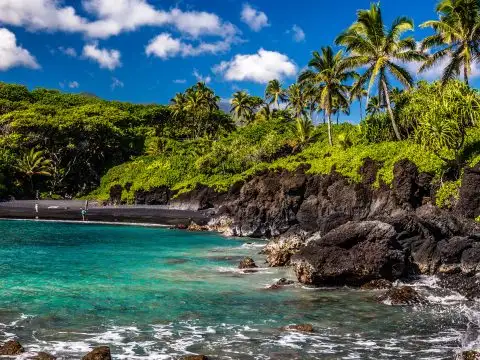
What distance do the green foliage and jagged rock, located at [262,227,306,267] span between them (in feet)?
37.0

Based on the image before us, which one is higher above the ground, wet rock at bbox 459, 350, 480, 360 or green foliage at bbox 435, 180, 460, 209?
green foliage at bbox 435, 180, 460, 209

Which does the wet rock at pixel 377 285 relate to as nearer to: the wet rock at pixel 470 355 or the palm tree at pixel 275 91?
the wet rock at pixel 470 355

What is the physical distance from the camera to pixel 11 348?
13609mm

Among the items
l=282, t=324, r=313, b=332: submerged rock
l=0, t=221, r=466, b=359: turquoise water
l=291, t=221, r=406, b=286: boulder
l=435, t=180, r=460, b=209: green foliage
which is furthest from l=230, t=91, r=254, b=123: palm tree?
l=282, t=324, r=313, b=332: submerged rock

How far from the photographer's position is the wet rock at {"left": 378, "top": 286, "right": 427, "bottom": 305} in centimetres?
1956

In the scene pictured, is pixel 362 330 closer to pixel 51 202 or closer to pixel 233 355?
pixel 233 355

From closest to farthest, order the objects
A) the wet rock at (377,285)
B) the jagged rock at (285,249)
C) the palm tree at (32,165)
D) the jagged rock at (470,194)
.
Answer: the wet rock at (377,285)
the jagged rock at (285,249)
the jagged rock at (470,194)
the palm tree at (32,165)

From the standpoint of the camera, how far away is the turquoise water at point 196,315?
14516mm

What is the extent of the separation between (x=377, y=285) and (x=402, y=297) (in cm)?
289

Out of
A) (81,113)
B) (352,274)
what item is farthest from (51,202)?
Result: (352,274)

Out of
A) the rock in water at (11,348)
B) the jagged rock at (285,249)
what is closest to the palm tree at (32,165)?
the jagged rock at (285,249)

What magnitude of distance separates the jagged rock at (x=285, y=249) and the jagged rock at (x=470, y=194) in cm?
1151

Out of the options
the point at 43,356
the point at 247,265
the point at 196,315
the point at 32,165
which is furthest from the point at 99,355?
the point at 32,165

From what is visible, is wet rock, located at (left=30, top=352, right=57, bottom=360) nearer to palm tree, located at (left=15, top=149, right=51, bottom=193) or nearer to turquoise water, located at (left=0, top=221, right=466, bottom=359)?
turquoise water, located at (left=0, top=221, right=466, bottom=359)
